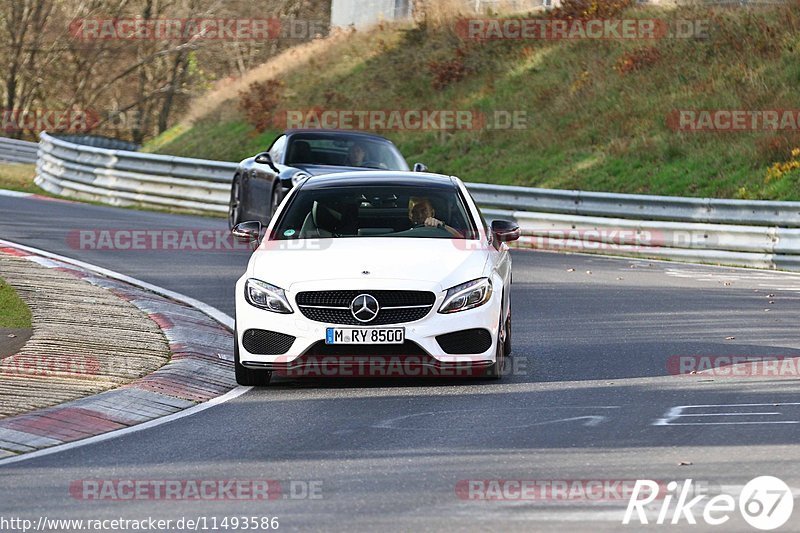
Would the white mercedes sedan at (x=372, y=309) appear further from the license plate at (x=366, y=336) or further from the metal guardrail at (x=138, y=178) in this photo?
the metal guardrail at (x=138, y=178)

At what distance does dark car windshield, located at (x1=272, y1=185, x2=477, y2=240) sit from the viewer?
37.4 feet

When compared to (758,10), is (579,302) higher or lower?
lower

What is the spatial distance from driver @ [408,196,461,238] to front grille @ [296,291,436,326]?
4.07ft

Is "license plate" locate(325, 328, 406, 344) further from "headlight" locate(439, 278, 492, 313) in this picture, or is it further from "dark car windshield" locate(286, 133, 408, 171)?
"dark car windshield" locate(286, 133, 408, 171)

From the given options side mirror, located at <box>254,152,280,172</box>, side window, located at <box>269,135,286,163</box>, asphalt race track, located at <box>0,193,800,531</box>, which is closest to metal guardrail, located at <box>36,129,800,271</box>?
side window, located at <box>269,135,286,163</box>

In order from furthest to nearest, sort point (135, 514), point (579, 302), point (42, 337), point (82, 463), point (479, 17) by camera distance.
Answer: point (479, 17), point (579, 302), point (42, 337), point (82, 463), point (135, 514)

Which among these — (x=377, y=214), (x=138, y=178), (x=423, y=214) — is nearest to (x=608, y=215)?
(x=138, y=178)

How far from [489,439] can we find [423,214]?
3.48 metres

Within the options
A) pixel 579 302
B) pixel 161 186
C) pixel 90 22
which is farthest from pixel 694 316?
pixel 90 22

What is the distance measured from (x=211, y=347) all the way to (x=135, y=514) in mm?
5620

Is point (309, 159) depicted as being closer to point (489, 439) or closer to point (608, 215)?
point (608, 215)

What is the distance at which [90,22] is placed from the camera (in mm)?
52312

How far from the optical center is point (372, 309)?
10.2m

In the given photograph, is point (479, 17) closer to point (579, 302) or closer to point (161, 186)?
point (161, 186)
